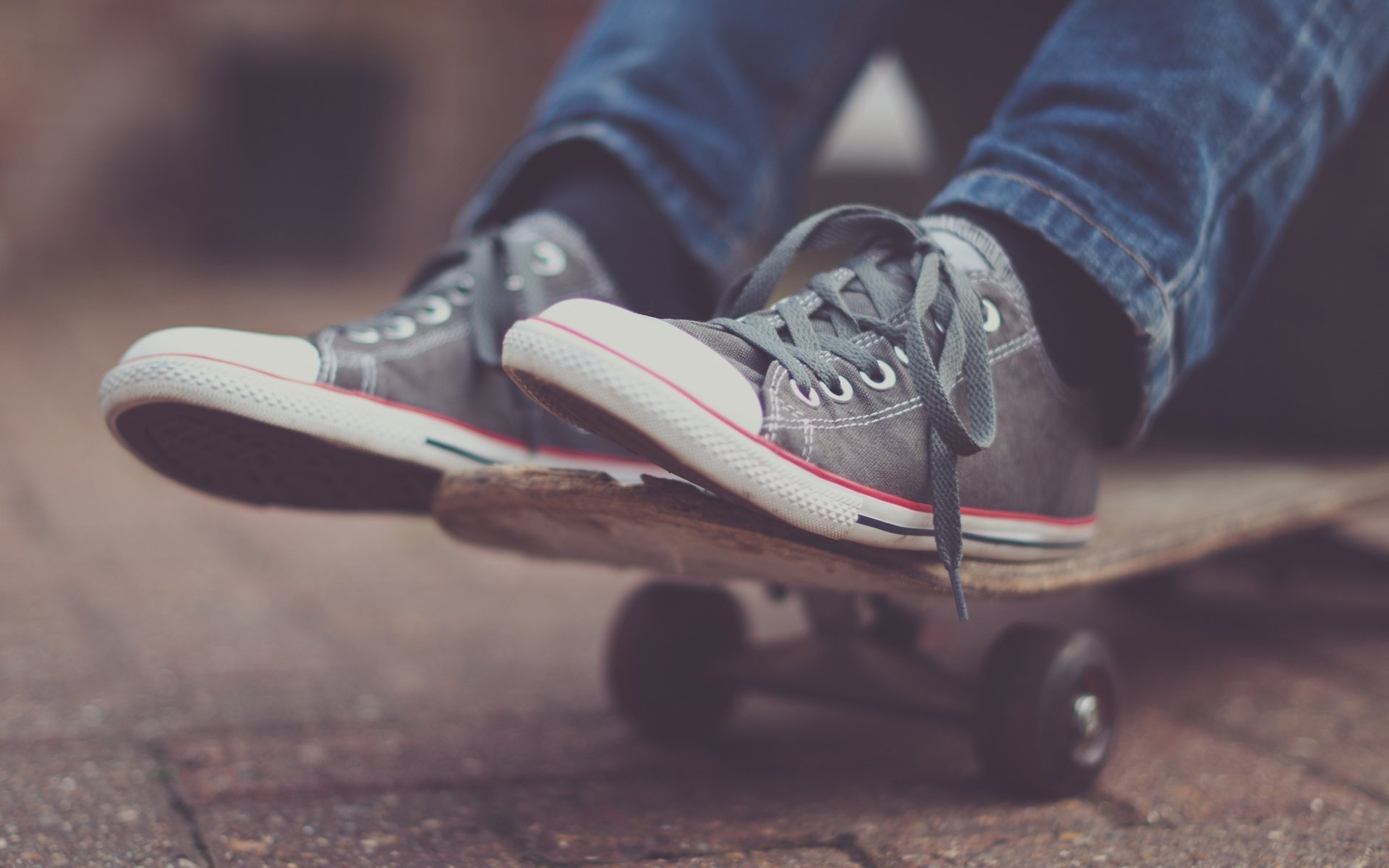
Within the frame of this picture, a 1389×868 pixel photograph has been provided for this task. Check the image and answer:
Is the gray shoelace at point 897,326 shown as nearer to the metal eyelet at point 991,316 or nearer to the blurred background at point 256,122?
the metal eyelet at point 991,316

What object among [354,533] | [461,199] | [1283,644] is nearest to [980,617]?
[1283,644]

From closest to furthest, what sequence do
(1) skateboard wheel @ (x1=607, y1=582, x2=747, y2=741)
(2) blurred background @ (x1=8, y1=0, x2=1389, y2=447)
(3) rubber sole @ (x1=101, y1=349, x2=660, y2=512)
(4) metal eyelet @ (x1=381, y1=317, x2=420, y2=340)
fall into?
(3) rubber sole @ (x1=101, y1=349, x2=660, y2=512) → (4) metal eyelet @ (x1=381, y1=317, x2=420, y2=340) → (1) skateboard wheel @ (x1=607, y1=582, x2=747, y2=741) → (2) blurred background @ (x1=8, y1=0, x2=1389, y2=447)

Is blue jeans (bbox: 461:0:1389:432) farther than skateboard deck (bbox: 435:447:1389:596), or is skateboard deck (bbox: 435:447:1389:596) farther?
blue jeans (bbox: 461:0:1389:432)

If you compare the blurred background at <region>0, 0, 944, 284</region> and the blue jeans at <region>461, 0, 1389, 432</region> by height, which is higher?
the blurred background at <region>0, 0, 944, 284</region>

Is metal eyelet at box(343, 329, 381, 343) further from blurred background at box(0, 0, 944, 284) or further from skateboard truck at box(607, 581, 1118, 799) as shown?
blurred background at box(0, 0, 944, 284)

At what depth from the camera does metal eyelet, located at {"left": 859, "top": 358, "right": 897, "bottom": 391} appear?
719 millimetres

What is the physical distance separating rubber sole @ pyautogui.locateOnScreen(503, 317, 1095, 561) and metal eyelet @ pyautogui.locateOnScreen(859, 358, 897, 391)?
0.07m

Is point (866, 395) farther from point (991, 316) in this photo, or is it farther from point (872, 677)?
point (872, 677)

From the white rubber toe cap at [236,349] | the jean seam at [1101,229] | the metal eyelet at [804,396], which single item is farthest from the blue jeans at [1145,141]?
the white rubber toe cap at [236,349]

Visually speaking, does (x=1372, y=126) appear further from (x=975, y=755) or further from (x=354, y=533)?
(x=354, y=533)

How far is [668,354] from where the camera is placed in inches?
25.3

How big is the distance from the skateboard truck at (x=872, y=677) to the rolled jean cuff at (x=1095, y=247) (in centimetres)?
22

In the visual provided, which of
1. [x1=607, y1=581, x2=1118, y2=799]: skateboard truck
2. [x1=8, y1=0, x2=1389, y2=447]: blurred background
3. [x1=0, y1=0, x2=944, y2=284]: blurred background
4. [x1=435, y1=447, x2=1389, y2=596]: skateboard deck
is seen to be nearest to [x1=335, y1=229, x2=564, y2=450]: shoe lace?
[x1=435, y1=447, x2=1389, y2=596]: skateboard deck

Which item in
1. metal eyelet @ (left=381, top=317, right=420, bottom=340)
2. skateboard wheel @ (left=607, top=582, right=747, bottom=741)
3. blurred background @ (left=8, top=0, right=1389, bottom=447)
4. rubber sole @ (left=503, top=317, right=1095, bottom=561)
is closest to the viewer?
rubber sole @ (left=503, top=317, right=1095, bottom=561)
